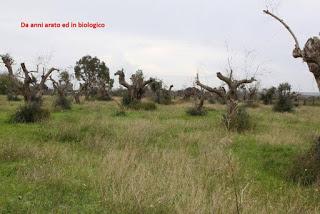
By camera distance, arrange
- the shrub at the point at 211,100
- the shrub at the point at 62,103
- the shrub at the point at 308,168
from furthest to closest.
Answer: the shrub at the point at 211,100 → the shrub at the point at 62,103 → the shrub at the point at 308,168

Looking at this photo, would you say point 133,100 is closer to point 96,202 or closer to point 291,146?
point 291,146

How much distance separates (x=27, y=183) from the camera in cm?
A: 727

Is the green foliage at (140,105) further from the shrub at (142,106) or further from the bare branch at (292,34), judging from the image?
the bare branch at (292,34)

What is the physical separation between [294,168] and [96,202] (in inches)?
193

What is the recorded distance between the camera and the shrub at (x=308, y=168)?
28.6 ft

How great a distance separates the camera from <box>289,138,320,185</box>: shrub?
8.70m

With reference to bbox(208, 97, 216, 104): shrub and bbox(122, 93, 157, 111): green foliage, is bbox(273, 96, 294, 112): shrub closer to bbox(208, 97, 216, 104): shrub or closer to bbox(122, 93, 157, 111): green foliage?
bbox(122, 93, 157, 111): green foliage

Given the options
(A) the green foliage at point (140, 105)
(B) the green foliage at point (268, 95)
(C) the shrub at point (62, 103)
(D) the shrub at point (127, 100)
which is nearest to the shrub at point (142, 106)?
(A) the green foliage at point (140, 105)

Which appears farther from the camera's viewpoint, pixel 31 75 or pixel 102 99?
pixel 102 99

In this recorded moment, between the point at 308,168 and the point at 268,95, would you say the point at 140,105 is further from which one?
the point at 268,95

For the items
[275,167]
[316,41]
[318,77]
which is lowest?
[275,167]

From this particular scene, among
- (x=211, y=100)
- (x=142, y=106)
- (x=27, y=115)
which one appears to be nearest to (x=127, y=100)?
(x=142, y=106)

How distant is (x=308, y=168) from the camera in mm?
8953

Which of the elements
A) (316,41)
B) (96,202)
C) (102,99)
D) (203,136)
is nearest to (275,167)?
(316,41)
